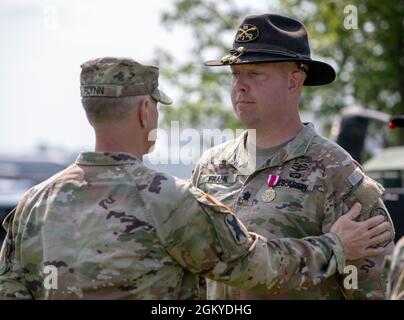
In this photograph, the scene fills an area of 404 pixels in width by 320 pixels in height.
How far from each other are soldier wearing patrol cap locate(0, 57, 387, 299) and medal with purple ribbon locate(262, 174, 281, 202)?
1.87ft

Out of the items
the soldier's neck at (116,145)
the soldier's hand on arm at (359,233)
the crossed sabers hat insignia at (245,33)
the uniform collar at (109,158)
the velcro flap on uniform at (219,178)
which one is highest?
the crossed sabers hat insignia at (245,33)

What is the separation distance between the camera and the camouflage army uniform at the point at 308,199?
427 centimetres

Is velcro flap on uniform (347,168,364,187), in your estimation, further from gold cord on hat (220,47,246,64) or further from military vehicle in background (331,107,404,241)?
military vehicle in background (331,107,404,241)

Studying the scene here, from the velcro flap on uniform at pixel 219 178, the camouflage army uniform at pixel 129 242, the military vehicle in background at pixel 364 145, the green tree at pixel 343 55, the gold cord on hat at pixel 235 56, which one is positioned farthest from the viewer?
the green tree at pixel 343 55

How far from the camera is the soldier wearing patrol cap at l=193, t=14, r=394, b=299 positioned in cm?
430

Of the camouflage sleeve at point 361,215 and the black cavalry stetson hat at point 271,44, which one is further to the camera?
the black cavalry stetson hat at point 271,44

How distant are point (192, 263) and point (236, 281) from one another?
0.18 meters

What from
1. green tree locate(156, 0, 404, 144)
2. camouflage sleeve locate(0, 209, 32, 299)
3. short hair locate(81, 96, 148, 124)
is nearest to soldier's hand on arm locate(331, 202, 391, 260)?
short hair locate(81, 96, 148, 124)

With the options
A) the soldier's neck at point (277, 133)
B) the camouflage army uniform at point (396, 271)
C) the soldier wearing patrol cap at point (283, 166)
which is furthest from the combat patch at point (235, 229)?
the camouflage army uniform at point (396, 271)

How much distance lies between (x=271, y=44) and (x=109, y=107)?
110 cm

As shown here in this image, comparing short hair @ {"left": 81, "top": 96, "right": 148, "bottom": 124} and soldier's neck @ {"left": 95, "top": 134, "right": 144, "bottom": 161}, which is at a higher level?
short hair @ {"left": 81, "top": 96, "right": 148, "bottom": 124}

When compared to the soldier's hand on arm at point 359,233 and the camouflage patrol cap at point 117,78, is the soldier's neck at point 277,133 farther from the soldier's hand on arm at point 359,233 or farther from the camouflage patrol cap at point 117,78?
the camouflage patrol cap at point 117,78

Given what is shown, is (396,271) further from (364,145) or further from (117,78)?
(364,145)
